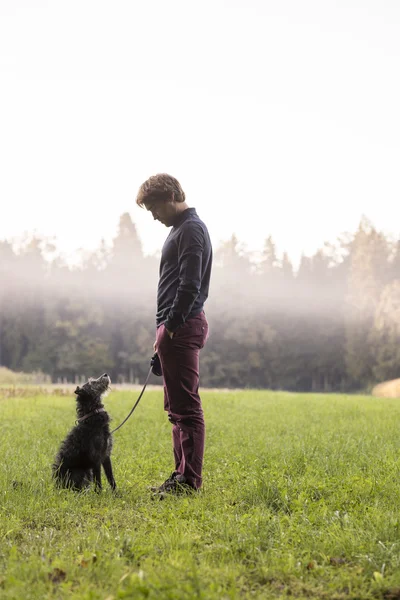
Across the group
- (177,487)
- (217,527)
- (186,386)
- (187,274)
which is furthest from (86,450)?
(187,274)

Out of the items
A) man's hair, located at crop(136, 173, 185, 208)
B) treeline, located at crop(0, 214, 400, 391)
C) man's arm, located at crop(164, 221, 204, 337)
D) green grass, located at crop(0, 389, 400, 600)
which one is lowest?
green grass, located at crop(0, 389, 400, 600)

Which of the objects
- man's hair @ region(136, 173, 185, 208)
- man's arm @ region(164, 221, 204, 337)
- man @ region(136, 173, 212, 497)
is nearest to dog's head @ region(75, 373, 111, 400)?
man @ region(136, 173, 212, 497)

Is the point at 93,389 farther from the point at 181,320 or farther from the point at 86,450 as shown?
the point at 181,320

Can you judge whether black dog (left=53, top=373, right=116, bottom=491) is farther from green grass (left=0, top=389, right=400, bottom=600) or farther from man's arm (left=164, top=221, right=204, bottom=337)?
man's arm (left=164, top=221, right=204, bottom=337)

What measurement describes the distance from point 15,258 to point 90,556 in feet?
187

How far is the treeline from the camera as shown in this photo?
178 feet

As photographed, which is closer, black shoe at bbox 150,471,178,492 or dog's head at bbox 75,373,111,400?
black shoe at bbox 150,471,178,492

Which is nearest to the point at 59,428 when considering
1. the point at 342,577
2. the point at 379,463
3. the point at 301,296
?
the point at 379,463

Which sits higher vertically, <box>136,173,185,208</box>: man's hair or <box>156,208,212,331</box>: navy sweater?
<box>136,173,185,208</box>: man's hair

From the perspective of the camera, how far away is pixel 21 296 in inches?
2208

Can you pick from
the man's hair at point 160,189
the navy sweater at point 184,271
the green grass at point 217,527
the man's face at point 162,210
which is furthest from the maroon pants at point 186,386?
the man's hair at point 160,189

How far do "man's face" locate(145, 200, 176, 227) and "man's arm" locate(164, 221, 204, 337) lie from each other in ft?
0.85

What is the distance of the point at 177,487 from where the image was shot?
5605mm

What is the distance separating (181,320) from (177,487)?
5.37 feet
